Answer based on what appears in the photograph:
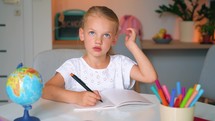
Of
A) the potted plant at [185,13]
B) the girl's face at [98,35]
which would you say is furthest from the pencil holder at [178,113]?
the potted plant at [185,13]

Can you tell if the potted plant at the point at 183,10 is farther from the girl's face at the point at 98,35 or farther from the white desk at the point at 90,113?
the white desk at the point at 90,113

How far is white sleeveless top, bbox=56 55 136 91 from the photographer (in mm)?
1383

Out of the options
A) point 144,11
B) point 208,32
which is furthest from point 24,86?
point 144,11

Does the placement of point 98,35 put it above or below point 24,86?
above

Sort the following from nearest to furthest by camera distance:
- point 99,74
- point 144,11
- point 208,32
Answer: point 99,74, point 208,32, point 144,11

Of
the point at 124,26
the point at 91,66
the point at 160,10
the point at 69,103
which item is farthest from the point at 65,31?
the point at 69,103

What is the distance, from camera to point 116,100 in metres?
1.15

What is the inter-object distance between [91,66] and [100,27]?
20 centimetres

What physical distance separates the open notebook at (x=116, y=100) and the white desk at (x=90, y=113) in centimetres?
2

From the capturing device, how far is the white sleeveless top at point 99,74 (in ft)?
4.54

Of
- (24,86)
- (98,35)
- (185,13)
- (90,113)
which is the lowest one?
(90,113)

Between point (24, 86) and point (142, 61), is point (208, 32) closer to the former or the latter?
point (142, 61)

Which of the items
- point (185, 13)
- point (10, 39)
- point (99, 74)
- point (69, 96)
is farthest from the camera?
point (185, 13)

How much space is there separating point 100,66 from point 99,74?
0.15 feet
